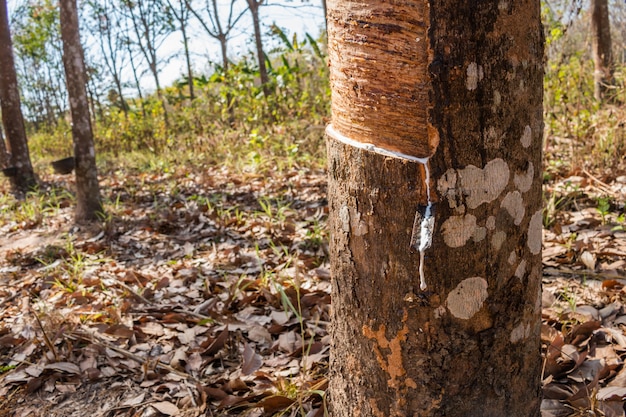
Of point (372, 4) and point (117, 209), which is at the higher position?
point (372, 4)

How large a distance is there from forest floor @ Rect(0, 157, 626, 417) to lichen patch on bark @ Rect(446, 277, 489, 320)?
1.92 ft

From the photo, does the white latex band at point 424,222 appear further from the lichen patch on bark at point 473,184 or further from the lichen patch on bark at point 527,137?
the lichen patch on bark at point 527,137

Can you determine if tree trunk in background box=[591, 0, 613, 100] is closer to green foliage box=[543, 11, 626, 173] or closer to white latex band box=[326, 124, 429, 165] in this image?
green foliage box=[543, 11, 626, 173]

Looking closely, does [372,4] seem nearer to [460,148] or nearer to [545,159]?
[460,148]

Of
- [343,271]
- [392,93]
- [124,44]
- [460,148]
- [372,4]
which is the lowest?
[343,271]

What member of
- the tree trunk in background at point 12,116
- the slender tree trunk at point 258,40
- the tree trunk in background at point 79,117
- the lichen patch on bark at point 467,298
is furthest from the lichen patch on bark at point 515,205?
the slender tree trunk at point 258,40

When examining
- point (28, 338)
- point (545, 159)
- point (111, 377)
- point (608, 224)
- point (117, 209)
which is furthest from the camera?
point (117, 209)

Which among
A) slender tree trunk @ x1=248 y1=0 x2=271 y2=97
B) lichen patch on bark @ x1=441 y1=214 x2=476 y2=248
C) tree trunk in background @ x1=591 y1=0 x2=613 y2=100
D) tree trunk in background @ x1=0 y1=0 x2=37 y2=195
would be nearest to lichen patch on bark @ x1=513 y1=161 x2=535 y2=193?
lichen patch on bark @ x1=441 y1=214 x2=476 y2=248

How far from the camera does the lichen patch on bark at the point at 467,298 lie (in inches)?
37.3

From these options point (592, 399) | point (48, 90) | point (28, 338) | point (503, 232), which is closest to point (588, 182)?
point (592, 399)

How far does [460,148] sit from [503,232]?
0.20 metres

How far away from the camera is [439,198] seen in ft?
2.99

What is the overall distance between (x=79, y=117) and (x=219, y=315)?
9.15ft

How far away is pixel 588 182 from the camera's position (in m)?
3.22
